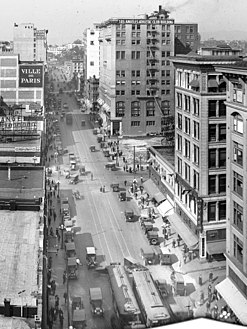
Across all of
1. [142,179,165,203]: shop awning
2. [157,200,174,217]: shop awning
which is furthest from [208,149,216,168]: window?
[142,179,165,203]: shop awning

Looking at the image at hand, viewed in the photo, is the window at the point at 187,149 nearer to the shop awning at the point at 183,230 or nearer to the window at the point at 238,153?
the shop awning at the point at 183,230

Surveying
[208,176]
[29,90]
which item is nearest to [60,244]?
[208,176]

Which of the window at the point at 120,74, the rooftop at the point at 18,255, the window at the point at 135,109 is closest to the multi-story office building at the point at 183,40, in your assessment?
the window at the point at 120,74

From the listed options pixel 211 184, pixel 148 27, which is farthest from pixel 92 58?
pixel 211 184

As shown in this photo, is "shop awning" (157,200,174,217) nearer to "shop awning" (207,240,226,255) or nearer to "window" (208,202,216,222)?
"window" (208,202,216,222)

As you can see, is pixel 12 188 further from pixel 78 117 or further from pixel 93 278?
pixel 78 117

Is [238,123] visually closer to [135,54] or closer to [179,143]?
[179,143]
